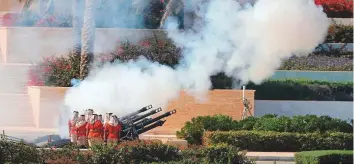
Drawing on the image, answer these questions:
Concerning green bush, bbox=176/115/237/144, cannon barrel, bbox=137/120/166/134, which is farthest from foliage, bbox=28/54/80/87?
cannon barrel, bbox=137/120/166/134

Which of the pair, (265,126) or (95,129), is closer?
(95,129)

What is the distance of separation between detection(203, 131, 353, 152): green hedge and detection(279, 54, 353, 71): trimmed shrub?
8792mm

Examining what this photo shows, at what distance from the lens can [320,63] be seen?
34.1m

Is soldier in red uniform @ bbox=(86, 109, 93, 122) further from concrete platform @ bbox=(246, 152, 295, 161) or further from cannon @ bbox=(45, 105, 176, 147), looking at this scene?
concrete platform @ bbox=(246, 152, 295, 161)

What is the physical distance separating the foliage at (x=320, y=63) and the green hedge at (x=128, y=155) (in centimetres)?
1370

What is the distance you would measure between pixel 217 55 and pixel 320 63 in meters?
9.03

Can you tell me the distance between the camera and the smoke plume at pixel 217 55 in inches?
910

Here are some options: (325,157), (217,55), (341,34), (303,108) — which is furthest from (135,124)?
(341,34)

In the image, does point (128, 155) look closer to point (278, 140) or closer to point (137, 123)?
point (137, 123)

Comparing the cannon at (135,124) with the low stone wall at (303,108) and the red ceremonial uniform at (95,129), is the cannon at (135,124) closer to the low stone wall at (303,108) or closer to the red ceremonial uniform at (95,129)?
the red ceremonial uniform at (95,129)

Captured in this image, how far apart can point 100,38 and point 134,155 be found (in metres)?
14.0

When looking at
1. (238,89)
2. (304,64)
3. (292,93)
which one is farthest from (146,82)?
(304,64)

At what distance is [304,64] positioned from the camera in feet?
112

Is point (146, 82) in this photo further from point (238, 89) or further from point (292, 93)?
point (292, 93)
